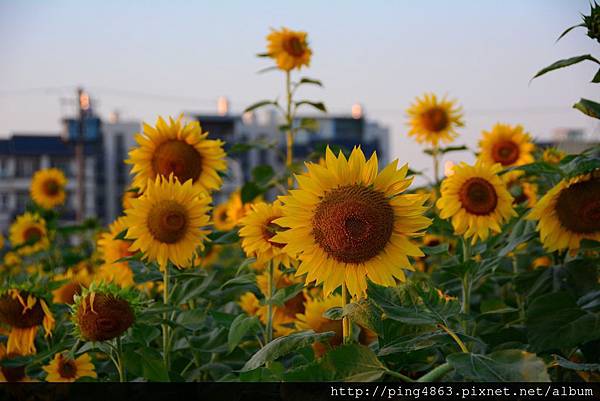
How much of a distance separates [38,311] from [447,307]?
120 centimetres

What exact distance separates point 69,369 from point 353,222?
108 centimetres

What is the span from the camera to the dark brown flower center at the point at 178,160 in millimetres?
2178

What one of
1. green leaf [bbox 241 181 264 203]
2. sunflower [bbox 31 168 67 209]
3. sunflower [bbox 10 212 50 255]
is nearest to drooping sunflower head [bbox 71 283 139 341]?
green leaf [bbox 241 181 264 203]

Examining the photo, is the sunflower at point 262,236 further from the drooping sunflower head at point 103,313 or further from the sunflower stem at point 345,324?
the sunflower stem at point 345,324

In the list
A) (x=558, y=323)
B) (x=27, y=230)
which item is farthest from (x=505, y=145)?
(x=27, y=230)

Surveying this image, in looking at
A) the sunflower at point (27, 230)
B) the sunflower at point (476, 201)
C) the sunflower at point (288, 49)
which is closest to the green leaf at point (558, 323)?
the sunflower at point (476, 201)

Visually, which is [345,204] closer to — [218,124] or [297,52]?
[297,52]

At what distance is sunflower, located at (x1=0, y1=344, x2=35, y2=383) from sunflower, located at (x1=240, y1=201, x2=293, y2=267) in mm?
810

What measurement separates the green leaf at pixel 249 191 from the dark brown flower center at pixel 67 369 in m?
0.95

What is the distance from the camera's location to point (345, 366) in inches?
42.2

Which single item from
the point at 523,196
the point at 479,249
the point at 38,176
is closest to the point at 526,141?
the point at 523,196

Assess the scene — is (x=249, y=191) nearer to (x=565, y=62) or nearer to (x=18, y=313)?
(x=18, y=313)

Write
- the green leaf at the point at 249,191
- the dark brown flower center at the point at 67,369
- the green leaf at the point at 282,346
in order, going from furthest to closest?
the green leaf at the point at 249,191 < the dark brown flower center at the point at 67,369 < the green leaf at the point at 282,346

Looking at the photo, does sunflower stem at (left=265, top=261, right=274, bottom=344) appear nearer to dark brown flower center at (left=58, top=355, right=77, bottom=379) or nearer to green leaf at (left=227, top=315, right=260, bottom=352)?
green leaf at (left=227, top=315, right=260, bottom=352)
